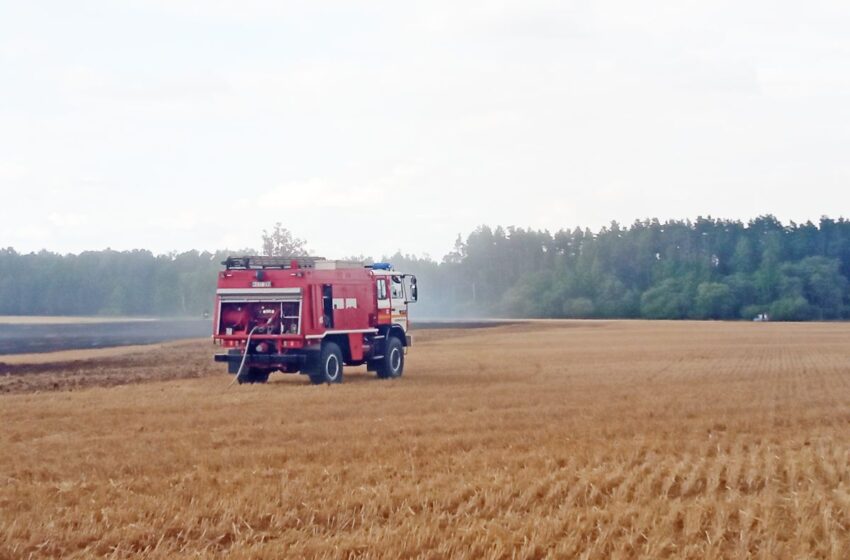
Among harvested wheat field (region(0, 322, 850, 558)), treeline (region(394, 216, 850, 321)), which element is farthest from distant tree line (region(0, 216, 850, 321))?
harvested wheat field (region(0, 322, 850, 558))

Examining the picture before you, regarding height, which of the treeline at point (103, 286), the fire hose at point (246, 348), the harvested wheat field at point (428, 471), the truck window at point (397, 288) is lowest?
the harvested wheat field at point (428, 471)

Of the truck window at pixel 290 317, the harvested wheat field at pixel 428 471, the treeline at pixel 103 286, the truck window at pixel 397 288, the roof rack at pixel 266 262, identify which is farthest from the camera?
the treeline at pixel 103 286

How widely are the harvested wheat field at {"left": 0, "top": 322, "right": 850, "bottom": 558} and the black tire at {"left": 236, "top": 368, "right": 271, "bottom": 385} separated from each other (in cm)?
83

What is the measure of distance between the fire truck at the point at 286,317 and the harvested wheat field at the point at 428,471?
3.28 ft

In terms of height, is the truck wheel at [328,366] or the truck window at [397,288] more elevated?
the truck window at [397,288]

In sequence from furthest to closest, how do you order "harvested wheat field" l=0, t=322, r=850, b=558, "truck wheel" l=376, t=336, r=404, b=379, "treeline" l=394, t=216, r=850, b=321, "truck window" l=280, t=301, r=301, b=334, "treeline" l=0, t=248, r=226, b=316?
"treeline" l=0, t=248, r=226, b=316, "treeline" l=394, t=216, r=850, b=321, "truck wheel" l=376, t=336, r=404, b=379, "truck window" l=280, t=301, r=301, b=334, "harvested wheat field" l=0, t=322, r=850, b=558

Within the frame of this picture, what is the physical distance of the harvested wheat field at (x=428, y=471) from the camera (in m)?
9.62

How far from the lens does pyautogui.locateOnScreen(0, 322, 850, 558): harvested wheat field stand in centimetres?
962

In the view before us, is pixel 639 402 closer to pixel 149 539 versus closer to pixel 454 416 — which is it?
pixel 454 416

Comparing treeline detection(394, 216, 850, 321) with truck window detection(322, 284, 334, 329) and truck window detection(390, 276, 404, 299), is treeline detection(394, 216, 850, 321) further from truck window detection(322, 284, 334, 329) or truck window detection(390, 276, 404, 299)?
truck window detection(322, 284, 334, 329)

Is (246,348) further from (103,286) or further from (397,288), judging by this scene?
(103,286)

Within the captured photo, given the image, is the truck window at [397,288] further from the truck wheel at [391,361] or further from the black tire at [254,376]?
the black tire at [254,376]

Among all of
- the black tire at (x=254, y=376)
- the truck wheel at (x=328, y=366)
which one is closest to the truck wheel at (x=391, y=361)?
the truck wheel at (x=328, y=366)

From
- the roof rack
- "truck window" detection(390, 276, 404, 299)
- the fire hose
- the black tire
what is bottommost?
the black tire
